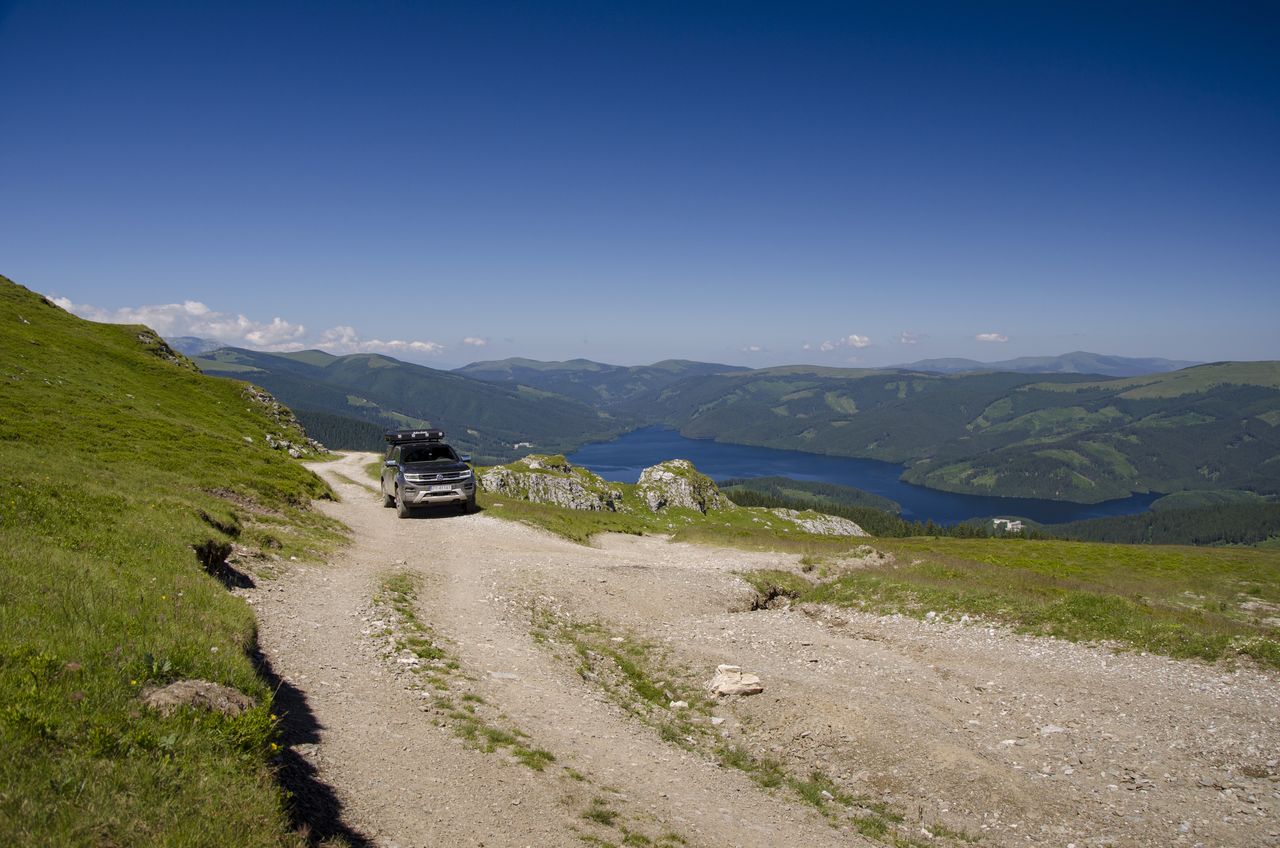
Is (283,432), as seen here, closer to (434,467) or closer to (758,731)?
(434,467)

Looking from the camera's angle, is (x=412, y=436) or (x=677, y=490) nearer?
(x=412, y=436)

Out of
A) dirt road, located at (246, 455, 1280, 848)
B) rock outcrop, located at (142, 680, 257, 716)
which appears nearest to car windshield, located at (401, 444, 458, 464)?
dirt road, located at (246, 455, 1280, 848)

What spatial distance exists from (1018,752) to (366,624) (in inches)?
527

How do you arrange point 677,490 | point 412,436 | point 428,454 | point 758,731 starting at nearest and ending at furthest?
point 758,731, point 428,454, point 412,436, point 677,490

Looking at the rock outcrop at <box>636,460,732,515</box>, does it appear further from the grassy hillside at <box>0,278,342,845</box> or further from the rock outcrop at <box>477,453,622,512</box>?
the grassy hillside at <box>0,278,342,845</box>

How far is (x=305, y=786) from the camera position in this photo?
22.4 ft

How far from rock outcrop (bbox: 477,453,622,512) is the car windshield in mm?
27851

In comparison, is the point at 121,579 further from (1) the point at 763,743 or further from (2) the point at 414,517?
(2) the point at 414,517

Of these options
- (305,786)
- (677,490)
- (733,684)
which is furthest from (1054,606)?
(677,490)

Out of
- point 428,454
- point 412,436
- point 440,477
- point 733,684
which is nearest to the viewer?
point 733,684

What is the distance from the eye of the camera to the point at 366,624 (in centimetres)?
1289

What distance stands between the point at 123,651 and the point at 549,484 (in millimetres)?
56405

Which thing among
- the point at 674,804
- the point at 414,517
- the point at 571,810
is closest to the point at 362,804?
the point at 571,810

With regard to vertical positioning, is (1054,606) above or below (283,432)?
below
